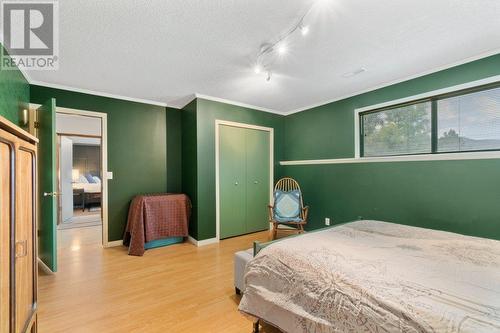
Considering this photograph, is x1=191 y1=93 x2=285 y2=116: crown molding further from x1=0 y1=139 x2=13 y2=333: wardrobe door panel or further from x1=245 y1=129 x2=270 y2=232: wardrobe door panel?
x1=0 y1=139 x2=13 y2=333: wardrobe door panel

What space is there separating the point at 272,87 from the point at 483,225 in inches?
110

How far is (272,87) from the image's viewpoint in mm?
3102

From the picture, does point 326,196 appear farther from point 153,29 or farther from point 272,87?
point 153,29

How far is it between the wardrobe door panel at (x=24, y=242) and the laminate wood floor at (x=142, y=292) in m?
0.63

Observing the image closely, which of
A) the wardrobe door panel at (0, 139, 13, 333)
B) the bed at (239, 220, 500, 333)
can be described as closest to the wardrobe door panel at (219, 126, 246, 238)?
the bed at (239, 220, 500, 333)

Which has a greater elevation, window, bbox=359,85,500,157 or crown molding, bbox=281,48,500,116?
crown molding, bbox=281,48,500,116

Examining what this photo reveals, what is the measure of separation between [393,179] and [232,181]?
236 centimetres

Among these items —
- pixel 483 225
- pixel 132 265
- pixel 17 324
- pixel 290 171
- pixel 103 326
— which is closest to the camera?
pixel 17 324

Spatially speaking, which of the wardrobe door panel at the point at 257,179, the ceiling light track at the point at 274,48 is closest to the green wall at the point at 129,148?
the wardrobe door panel at the point at 257,179

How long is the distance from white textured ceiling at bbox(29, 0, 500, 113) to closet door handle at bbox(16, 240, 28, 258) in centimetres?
159

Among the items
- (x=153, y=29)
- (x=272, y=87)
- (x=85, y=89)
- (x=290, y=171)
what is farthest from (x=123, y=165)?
(x=290, y=171)

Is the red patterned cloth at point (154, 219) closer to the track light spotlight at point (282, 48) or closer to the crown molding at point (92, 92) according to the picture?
the crown molding at point (92, 92)

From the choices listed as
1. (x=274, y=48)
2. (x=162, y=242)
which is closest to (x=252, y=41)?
(x=274, y=48)

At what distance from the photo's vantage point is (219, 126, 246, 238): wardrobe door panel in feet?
11.9
